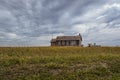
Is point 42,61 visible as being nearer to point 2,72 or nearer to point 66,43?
point 2,72

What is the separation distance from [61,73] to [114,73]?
3.30m

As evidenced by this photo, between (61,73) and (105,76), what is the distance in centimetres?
256

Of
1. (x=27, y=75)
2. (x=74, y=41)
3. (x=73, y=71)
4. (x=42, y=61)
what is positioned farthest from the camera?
(x=74, y=41)

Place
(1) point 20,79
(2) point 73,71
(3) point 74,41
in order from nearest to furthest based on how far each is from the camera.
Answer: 1. (1) point 20,79
2. (2) point 73,71
3. (3) point 74,41

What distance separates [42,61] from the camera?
13.8 m

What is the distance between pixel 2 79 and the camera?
936 centimetres

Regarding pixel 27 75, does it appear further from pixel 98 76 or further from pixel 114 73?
pixel 114 73

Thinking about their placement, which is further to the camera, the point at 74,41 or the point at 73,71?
the point at 74,41

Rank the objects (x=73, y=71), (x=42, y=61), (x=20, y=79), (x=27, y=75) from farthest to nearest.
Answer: (x=42, y=61), (x=73, y=71), (x=27, y=75), (x=20, y=79)

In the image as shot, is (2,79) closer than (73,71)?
Yes

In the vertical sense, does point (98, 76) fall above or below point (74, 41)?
below

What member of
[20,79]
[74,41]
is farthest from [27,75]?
[74,41]

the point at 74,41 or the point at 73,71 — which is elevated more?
the point at 74,41

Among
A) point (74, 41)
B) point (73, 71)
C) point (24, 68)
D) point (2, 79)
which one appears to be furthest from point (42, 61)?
point (74, 41)
